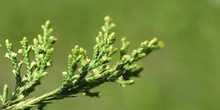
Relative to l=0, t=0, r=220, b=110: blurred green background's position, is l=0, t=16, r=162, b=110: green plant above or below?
below

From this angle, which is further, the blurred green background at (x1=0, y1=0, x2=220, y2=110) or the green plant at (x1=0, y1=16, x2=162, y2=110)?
the blurred green background at (x1=0, y1=0, x2=220, y2=110)

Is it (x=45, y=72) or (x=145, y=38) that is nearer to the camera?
(x=45, y=72)

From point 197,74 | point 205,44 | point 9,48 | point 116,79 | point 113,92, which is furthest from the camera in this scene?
point 205,44

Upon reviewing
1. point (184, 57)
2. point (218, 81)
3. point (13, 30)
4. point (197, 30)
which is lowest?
point (218, 81)

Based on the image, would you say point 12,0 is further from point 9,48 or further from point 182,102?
point 9,48

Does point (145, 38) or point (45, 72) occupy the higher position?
point (145, 38)

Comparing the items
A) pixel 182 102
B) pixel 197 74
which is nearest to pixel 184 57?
pixel 197 74

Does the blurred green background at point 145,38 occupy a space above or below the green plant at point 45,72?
above

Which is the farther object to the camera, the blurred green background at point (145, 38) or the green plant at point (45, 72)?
the blurred green background at point (145, 38)
